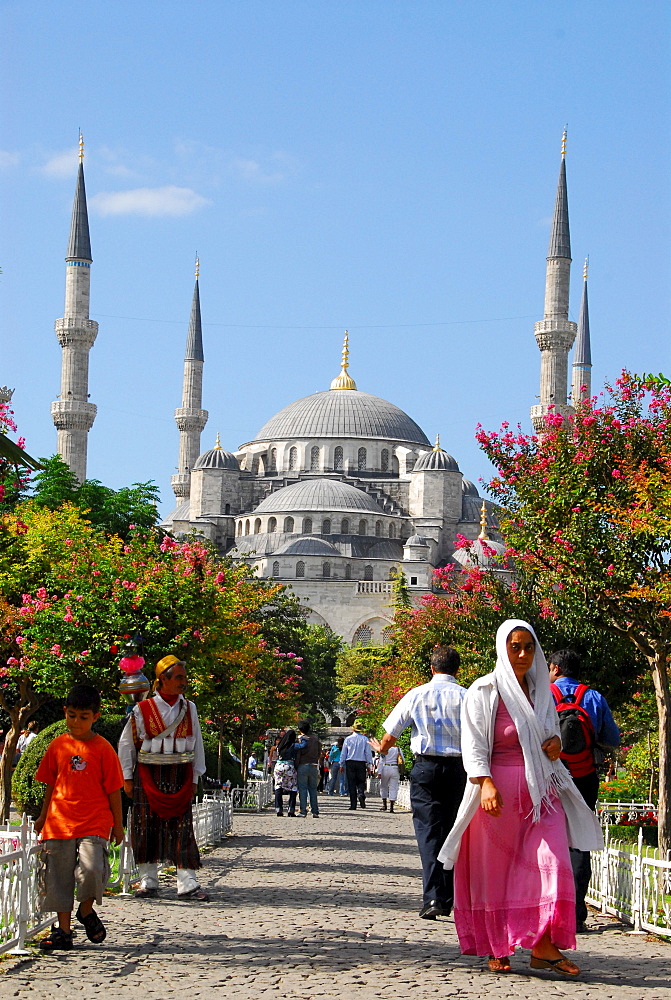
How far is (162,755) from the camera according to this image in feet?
24.9

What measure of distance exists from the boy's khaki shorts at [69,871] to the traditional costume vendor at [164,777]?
1.48m

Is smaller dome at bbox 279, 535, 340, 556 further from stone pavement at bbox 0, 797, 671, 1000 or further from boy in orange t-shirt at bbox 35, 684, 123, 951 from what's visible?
boy in orange t-shirt at bbox 35, 684, 123, 951

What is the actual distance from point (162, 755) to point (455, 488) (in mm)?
66368

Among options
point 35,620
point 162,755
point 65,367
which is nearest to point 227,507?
point 65,367

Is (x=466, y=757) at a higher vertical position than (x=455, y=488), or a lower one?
lower

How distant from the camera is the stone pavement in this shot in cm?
514

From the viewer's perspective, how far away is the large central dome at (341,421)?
3147 inches

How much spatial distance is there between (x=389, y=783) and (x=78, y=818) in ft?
53.9

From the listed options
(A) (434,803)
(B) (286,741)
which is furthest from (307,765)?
(A) (434,803)

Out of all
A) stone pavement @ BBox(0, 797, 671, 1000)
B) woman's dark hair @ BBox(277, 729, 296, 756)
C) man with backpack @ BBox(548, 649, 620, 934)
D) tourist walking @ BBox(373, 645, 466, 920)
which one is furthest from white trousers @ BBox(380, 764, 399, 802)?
man with backpack @ BBox(548, 649, 620, 934)

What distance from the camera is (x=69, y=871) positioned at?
19.6 ft

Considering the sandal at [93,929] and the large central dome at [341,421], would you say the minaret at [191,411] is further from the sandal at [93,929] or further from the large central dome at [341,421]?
the sandal at [93,929]

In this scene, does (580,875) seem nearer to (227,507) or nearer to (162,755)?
(162,755)

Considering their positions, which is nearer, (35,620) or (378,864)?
(378,864)
